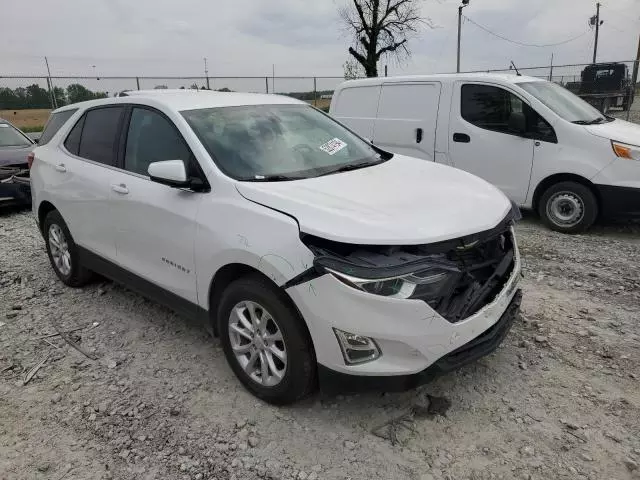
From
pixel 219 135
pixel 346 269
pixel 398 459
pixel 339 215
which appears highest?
pixel 219 135

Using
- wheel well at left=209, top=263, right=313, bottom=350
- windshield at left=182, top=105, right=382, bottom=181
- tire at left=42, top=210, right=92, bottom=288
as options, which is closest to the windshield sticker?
windshield at left=182, top=105, right=382, bottom=181

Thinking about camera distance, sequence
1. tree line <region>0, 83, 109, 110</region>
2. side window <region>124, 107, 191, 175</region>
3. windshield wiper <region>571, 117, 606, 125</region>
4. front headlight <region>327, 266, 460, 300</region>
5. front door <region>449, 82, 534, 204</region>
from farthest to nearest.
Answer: tree line <region>0, 83, 109, 110</region>
front door <region>449, 82, 534, 204</region>
windshield wiper <region>571, 117, 606, 125</region>
side window <region>124, 107, 191, 175</region>
front headlight <region>327, 266, 460, 300</region>

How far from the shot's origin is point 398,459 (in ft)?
8.57

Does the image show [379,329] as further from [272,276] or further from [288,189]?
[288,189]

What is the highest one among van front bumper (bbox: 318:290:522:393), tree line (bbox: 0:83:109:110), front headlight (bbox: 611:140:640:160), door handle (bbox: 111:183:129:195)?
tree line (bbox: 0:83:109:110)

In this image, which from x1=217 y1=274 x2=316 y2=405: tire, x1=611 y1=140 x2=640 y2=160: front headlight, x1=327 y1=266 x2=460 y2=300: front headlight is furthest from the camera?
x1=611 y1=140 x2=640 y2=160: front headlight

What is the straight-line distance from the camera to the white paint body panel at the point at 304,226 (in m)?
2.52

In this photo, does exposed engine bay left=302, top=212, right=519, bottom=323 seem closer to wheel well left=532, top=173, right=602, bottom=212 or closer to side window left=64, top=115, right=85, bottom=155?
side window left=64, top=115, right=85, bottom=155

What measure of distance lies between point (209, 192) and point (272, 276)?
30.9 inches

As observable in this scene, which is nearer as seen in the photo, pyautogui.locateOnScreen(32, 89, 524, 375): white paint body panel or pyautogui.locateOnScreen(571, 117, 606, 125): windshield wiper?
pyautogui.locateOnScreen(32, 89, 524, 375): white paint body panel

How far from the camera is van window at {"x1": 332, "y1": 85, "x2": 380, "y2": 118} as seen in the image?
312 inches

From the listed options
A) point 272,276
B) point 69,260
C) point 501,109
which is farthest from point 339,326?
point 501,109

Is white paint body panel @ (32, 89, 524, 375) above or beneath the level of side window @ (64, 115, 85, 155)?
beneath

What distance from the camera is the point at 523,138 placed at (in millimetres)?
6523
